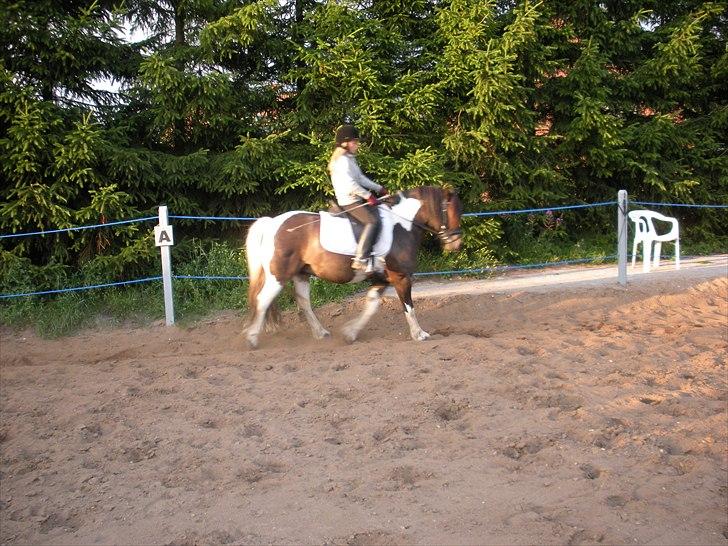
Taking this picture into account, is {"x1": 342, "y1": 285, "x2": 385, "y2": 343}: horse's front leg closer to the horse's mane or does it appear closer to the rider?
the rider

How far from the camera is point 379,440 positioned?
5.29m

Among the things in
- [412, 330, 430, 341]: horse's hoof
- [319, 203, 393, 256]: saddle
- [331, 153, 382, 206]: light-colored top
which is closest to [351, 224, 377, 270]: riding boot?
[319, 203, 393, 256]: saddle

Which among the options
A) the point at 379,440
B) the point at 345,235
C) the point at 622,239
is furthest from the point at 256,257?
the point at 622,239

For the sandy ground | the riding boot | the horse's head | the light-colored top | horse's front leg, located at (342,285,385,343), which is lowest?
the sandy ground

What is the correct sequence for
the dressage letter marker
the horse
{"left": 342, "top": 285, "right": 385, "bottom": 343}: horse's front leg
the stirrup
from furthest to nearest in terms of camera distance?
the dressage letter marker, {"left": 342, "top": 285, "right": 385, "bottom": 343}: horse's front leg, the horse, the stirrup

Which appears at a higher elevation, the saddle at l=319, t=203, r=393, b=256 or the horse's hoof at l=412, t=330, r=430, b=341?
the saddle at l=319, t=203, r=393, b=256

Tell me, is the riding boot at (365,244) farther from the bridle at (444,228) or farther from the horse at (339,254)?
the bridle at (444,228)

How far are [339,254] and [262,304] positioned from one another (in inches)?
47.6

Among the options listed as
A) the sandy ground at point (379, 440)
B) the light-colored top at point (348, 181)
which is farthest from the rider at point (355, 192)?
the sandy ground at point (379, 440)

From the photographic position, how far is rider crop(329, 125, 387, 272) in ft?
25.7

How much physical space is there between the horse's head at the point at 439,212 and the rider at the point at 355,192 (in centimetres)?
66

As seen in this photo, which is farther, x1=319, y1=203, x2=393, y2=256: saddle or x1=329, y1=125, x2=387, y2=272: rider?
x1=319, y1=203, x2=393, y2=256: saddle

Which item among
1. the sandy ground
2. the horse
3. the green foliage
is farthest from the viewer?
the green foliage

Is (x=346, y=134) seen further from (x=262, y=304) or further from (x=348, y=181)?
(x=262, y=304)
